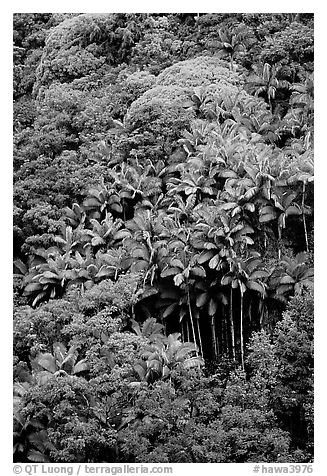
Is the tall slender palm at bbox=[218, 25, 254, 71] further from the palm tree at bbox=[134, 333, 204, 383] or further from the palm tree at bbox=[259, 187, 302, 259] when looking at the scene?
the palm tree at bbox=[134, 333, 204, 383]

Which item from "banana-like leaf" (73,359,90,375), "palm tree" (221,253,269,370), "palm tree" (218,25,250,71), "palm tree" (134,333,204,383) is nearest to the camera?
"banana-like leaf" (73,359,90,375)

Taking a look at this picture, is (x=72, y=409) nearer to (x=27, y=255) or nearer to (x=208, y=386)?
(x=208, y=386)

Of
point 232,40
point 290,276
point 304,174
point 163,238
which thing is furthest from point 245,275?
point 232,40

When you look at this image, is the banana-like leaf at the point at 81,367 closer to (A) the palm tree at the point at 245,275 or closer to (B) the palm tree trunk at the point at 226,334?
(A) the palm tree at the point at 245,275

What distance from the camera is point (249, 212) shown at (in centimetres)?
1666

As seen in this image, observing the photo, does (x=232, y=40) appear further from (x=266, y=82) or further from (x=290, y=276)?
(x=290, y=276)

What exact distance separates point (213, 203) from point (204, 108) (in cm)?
305

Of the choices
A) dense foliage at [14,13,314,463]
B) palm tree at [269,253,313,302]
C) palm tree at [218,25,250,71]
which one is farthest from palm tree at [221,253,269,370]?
palm tree at [218,25,250,71]

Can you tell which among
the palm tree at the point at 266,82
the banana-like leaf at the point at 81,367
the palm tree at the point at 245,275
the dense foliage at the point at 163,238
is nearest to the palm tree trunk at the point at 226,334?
the dense foliage at the point at 163,238

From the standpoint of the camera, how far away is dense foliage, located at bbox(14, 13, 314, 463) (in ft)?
43.7

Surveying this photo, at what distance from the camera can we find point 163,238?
16.6 m

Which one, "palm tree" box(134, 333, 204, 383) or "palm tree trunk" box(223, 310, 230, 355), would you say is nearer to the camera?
"palm tree" box(134, 333, 204, 383)

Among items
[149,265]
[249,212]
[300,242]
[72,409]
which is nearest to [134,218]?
[149,265]

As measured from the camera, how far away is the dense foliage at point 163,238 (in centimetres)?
1330
